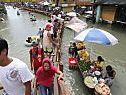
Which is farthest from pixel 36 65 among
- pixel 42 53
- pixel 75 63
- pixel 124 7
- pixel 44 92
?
pixel 124 7

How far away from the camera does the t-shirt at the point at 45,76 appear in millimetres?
5945

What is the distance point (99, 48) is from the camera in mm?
19906

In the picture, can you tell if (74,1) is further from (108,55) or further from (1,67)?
(1,67)

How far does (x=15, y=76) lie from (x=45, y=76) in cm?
261

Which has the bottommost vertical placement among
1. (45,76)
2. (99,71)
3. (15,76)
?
(99,71)

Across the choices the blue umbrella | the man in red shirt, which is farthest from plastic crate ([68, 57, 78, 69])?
the man in red shirt

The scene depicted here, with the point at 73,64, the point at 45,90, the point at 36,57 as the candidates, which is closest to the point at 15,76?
the point at 45,90

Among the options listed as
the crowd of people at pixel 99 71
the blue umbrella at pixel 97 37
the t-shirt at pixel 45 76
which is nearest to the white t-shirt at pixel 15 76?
Result: the t-shirt at pixel 45 76

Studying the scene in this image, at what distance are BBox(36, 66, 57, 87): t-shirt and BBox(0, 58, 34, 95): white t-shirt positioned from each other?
220 centimetres

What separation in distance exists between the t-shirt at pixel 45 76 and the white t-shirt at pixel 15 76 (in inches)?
86.7

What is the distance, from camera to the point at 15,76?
3.52 meters

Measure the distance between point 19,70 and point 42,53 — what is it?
5917 millimetres

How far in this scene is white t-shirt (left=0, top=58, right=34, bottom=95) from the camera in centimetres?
347

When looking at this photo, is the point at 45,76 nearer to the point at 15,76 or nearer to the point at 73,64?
the point at 15,76
